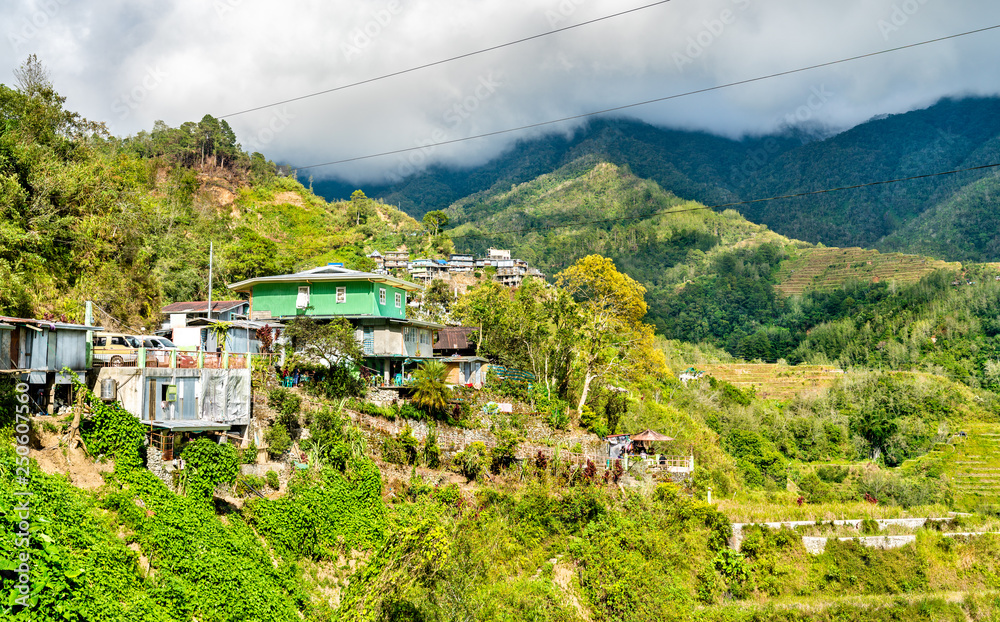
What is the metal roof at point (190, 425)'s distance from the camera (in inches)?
540

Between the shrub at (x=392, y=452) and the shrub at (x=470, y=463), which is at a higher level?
the shrub at (x=392, y=452)

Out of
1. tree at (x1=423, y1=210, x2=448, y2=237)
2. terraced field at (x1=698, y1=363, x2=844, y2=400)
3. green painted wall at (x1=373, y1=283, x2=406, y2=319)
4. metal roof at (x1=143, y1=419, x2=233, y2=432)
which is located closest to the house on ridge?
green painted wall at (x1=373, y1=283, x2=406, y2=319)

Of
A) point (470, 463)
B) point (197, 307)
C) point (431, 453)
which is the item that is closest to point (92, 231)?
point (197, 307)

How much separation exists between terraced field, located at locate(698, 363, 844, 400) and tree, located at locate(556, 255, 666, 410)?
29008 mm

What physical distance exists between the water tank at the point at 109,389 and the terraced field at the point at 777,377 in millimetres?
47229

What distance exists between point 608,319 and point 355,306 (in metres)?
10.5

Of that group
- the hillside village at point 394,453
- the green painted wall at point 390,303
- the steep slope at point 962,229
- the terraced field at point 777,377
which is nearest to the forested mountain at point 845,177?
the steep slope at point 962,229

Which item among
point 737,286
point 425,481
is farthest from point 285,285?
point 737,286

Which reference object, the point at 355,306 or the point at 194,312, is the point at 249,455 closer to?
the point at 355,306

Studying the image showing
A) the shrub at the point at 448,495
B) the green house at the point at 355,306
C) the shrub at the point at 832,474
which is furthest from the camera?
the shrub at the point at 832,474

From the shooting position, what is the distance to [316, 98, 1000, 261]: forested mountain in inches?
5723

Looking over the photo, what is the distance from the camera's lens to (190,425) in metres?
14.1

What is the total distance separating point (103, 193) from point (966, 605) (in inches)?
1377

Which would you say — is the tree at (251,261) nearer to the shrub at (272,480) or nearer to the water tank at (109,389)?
the shrub at (272,480)
